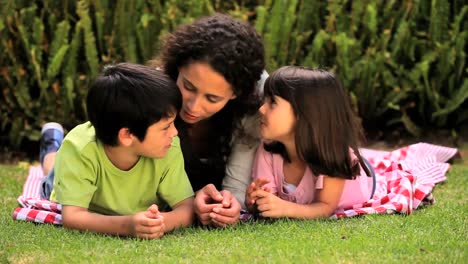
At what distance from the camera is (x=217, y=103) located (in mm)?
4668

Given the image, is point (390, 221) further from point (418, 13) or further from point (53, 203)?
point (418, 13)

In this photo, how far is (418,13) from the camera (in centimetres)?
707

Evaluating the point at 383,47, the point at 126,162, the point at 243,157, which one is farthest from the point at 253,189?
the point at 383,47

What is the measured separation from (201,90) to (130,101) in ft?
1.44

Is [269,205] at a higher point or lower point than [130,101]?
lower

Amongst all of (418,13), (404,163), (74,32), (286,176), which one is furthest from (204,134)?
(418,13)

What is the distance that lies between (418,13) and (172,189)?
3294 millimetres

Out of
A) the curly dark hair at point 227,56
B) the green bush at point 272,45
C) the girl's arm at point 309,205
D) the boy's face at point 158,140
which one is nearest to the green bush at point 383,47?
the green bush at point 272,45

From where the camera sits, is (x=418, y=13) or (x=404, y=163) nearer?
(x=404, y=163)

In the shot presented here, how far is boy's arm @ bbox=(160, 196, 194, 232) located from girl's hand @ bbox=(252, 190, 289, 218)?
366 millimetres

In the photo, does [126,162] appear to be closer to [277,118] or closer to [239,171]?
[239,171]

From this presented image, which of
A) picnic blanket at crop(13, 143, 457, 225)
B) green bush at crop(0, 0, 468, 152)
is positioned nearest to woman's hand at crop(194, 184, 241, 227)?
picnic blanket at crop(13, 143, 457, 225)

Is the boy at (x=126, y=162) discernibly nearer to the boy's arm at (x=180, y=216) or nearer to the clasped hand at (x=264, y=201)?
the boy's arm at (x=180, y=216)

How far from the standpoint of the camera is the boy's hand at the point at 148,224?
421cm
